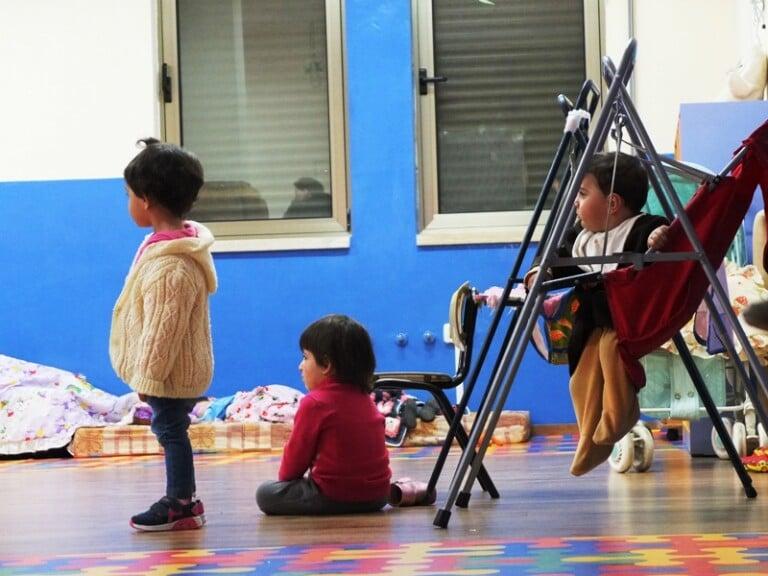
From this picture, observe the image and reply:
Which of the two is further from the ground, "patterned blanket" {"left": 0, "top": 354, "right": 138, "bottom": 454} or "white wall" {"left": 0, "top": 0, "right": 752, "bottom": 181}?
"white wall" {"left": 0, "top": 0, "right": 752, "bottom": 181}

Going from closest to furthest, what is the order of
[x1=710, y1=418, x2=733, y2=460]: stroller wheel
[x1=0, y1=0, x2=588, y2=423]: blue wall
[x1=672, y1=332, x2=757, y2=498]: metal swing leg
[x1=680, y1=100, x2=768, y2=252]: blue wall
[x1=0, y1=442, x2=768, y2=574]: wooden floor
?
[x1=0, y1=442, x2=768, y2=574]: wooden floor → [x1=672, y1=332, x2=757, y2=498]: metal swing leg → [x1=710, y1=418, x2=733, y2=460]: stroller wheel → [x1=680, y1=100, x2=768, y2=252]: blue wall → [x1=0, y1=0, x2=588, y2=423]: blue wall

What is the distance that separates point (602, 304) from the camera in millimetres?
2822

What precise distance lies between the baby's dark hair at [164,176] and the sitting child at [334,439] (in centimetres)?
44

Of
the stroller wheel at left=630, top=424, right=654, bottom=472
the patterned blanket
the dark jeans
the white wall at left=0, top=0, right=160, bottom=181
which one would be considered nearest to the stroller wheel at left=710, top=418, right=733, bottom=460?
the stroller wheel at left=630, top=424, right=654, bottom=472

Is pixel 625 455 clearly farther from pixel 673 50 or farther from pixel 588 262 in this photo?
pixel 673 50

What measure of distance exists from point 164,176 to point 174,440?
1.98 feet

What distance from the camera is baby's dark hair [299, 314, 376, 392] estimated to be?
2.93 metres

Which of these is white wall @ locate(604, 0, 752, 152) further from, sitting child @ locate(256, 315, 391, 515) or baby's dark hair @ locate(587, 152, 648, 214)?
sitting child @ locate(256, 315, 391, 515)

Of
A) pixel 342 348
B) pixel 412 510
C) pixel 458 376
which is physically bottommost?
pixel 412 510

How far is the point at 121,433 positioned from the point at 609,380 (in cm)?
308

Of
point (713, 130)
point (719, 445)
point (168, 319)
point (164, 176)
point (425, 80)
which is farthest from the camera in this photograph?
point (425, 80)

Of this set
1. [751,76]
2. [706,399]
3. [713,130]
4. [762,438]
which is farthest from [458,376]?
[751,76]

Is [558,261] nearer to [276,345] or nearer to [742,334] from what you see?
[742,334]

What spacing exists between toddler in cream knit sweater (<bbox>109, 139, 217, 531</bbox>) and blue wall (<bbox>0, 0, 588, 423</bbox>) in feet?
9.69
